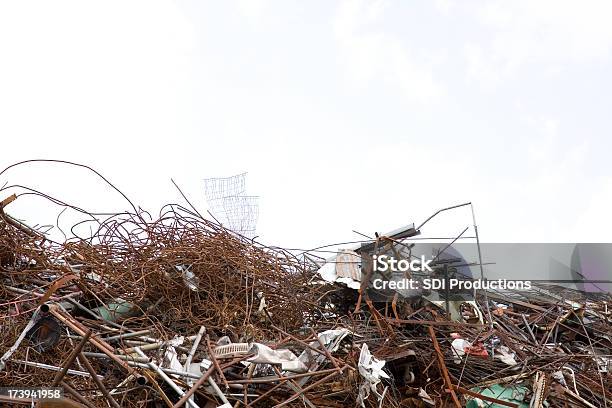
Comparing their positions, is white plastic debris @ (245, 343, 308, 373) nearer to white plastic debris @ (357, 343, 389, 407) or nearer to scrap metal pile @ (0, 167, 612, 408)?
scrap metal pile @ (0, 167, 612, 408)

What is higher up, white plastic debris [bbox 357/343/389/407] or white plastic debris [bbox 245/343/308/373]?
white plastic debris [bbox 245/343/308/373]

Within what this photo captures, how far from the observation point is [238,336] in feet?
14.7

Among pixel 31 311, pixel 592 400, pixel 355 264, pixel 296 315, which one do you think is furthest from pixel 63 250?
pixel 592 400

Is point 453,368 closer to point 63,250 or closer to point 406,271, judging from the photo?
point 406,271

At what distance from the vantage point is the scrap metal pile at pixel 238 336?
3695mm

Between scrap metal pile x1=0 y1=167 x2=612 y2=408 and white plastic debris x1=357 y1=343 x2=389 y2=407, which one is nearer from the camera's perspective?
scrap metal pile x1=0 y1=167 x2=612 y2=408

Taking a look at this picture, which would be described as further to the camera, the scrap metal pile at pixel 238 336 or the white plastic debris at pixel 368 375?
the white plastic debris at pixel 368 375

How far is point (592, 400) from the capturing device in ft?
15.1

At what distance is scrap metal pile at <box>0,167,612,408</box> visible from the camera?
3695 mm

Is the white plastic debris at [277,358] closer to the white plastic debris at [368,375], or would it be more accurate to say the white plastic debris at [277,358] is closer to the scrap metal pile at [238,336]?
the scrap metal pile at [238,336]

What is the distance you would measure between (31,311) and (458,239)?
368 cm

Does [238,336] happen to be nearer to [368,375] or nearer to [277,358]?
[277,358]

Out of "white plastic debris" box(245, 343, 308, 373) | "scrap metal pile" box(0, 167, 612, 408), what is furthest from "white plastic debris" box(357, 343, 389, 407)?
"white plastic debris" box(245, 343, 308, 373)

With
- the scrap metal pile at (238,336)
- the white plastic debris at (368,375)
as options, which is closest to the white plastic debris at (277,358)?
the scrap metal pile at (238,336)
